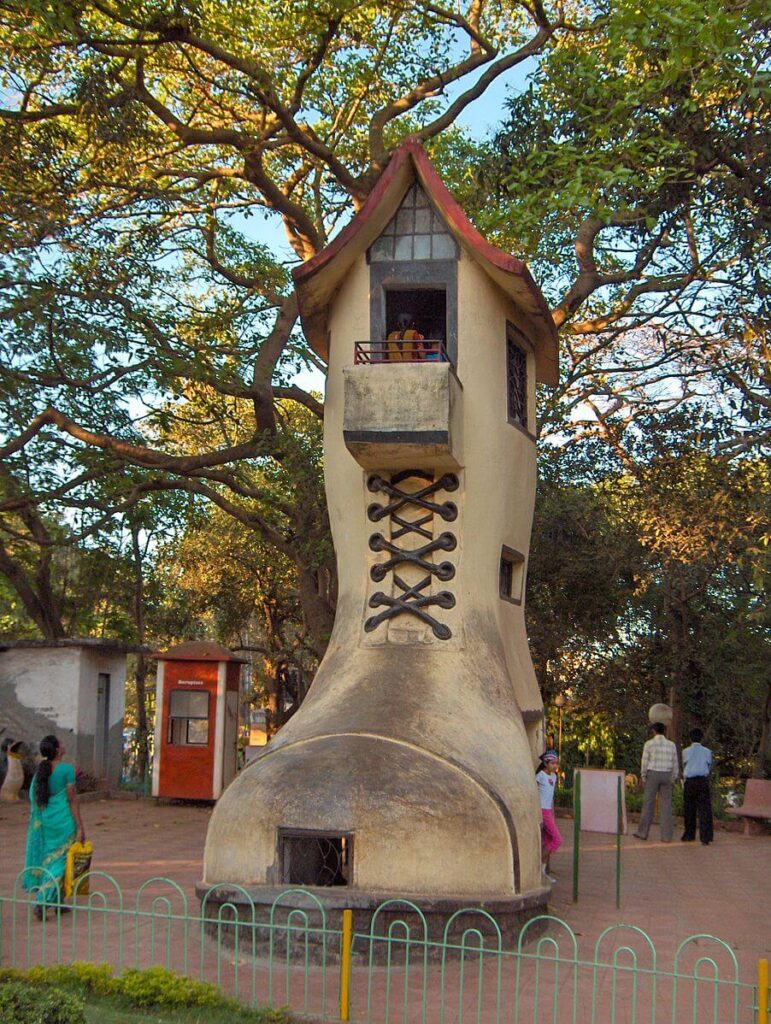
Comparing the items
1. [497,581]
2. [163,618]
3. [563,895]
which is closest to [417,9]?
[497,581]

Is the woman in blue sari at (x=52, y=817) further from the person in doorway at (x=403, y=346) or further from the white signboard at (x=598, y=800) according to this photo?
the white signboard at (x=598, y=800)

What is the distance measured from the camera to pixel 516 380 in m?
11.3

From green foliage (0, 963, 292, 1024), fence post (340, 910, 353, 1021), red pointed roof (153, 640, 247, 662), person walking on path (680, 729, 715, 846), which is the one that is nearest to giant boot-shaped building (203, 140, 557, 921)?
fence post (340, 910, 353, 1021)

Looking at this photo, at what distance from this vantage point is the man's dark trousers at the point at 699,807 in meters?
14.9

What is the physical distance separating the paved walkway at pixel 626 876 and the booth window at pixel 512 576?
2.76m

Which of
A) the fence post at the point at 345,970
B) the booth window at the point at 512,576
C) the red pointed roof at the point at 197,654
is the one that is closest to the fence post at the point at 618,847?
the booth window at the point at 512,576

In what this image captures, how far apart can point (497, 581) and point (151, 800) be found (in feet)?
34.5

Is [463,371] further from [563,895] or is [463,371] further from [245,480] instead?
[245,480]

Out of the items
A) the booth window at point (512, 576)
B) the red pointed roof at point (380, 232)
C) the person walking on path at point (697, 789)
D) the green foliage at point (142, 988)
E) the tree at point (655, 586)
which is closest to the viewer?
the green foliage at point (142, 988)

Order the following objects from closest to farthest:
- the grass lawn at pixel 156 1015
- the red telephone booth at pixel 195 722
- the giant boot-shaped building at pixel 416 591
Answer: the grass lawn at pixel 156 1015 < the giant boot-shaped building at pixel 416 591 < the red telephone booth at pixel 195 722

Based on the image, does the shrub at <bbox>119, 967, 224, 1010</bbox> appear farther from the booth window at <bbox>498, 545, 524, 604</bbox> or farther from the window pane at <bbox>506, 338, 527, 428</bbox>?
the window pane at <bbox>506, 338, 527, 428</bbox>

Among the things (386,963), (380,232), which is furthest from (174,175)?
(386,963)

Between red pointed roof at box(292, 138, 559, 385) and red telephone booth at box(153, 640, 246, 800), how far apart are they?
8.93 metres

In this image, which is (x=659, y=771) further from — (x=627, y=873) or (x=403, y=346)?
(x=403, y=346)
